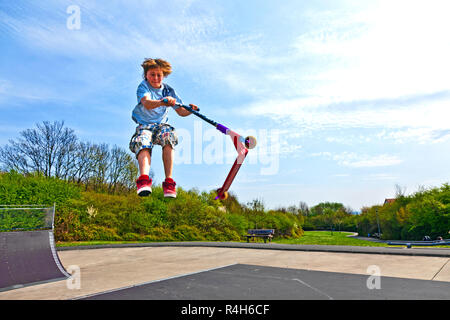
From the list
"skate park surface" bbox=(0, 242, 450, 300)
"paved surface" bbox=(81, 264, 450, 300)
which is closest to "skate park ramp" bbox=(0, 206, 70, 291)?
"skate park surface" bbox=(0, 242, 450, 300)

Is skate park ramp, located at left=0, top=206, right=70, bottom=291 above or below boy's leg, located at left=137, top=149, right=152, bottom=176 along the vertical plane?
below

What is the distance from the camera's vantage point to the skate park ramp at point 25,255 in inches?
262

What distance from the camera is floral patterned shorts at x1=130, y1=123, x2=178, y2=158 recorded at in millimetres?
4181

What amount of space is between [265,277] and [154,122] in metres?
4.41

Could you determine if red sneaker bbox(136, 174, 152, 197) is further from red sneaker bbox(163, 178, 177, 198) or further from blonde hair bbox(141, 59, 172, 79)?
blonde hair bbox(141, 59, 172, 79)

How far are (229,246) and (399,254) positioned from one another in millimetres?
6660

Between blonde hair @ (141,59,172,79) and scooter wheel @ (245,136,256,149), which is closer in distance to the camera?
scooter wheel @ (245,136,256,149)

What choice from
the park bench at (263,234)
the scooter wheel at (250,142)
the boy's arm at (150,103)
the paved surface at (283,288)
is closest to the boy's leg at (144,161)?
the boy's arm at (150,103)

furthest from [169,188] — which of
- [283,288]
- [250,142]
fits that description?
[283,288]

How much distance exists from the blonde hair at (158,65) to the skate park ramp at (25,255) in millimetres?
5748

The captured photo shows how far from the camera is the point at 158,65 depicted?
443 cm
